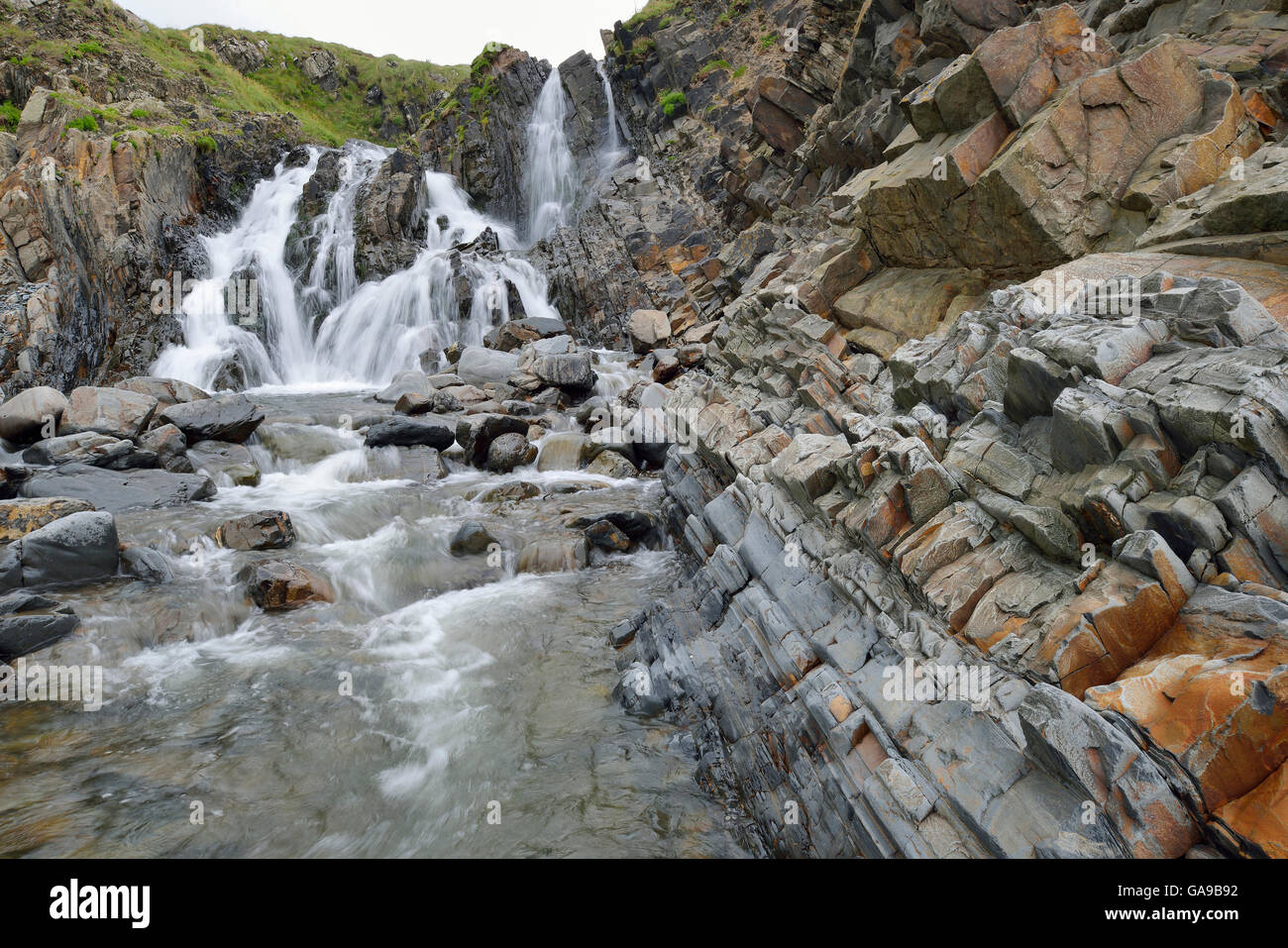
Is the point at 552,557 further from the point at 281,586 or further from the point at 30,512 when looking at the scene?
the point at 30,512

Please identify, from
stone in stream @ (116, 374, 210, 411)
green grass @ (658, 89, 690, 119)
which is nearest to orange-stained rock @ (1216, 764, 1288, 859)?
stone in stream @ (116, 374, 210, 411)

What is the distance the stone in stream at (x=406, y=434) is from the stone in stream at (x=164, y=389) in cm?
805

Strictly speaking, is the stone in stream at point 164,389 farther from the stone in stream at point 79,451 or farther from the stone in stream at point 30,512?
the stone in stream at point 30,512

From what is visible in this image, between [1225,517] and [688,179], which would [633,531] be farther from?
[688,179]

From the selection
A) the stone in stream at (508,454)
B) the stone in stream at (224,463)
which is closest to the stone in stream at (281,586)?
the stone in stream at (224,463)

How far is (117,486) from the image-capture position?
18.1 m

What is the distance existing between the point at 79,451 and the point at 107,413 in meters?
2.23

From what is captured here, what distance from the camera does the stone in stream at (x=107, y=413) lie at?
827 inches

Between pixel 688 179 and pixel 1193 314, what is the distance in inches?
1695

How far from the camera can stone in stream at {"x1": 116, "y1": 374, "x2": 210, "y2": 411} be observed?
2567cm

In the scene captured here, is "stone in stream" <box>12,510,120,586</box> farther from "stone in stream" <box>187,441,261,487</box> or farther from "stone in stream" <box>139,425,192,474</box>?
"stone in stream" <box>139,425,192,474</box>

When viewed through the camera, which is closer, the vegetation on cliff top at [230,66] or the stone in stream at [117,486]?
the stone in stream at [117,486]

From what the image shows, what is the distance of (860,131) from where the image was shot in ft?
90.9

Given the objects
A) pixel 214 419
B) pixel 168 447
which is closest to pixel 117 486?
pixel 168 447
